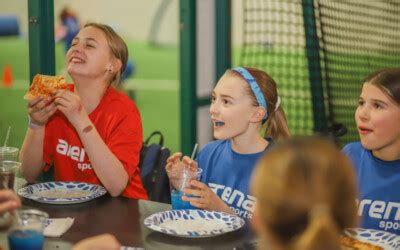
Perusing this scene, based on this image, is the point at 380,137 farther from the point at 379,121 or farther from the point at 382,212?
the point at 382,212

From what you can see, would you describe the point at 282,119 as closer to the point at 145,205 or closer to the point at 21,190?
the point at 145,205

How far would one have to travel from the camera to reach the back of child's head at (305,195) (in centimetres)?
137

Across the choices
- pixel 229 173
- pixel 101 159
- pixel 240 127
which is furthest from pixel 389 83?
pixel 101 159

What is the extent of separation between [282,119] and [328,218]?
1.51 meters

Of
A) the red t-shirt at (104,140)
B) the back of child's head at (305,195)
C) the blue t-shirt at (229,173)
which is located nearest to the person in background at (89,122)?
the red t-shirt at (104,140)

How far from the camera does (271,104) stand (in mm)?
2855

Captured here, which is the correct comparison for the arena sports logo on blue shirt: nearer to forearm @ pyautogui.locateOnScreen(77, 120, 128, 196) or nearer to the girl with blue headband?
the girl with blue headband

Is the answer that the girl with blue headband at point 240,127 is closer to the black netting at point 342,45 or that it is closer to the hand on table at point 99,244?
the hand on table at point 99,244

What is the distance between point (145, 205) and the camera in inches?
98.0

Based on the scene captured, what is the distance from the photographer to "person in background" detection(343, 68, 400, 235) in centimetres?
265

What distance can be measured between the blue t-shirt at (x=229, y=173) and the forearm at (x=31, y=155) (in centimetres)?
66

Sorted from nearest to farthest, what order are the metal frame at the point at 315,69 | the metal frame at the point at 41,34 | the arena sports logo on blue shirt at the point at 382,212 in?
the arena sports logo on blue shirt at the point at 382,212
the metal frame at the point at 41,34
the metal frame at the point at 315,69

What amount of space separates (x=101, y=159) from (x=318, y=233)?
1.48 metres

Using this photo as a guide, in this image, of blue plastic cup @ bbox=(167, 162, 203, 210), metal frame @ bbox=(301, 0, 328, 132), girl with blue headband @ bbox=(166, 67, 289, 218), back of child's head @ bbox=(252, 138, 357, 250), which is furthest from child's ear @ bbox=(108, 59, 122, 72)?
back of child's head @ bbox=(252, 138, 357, 250)
